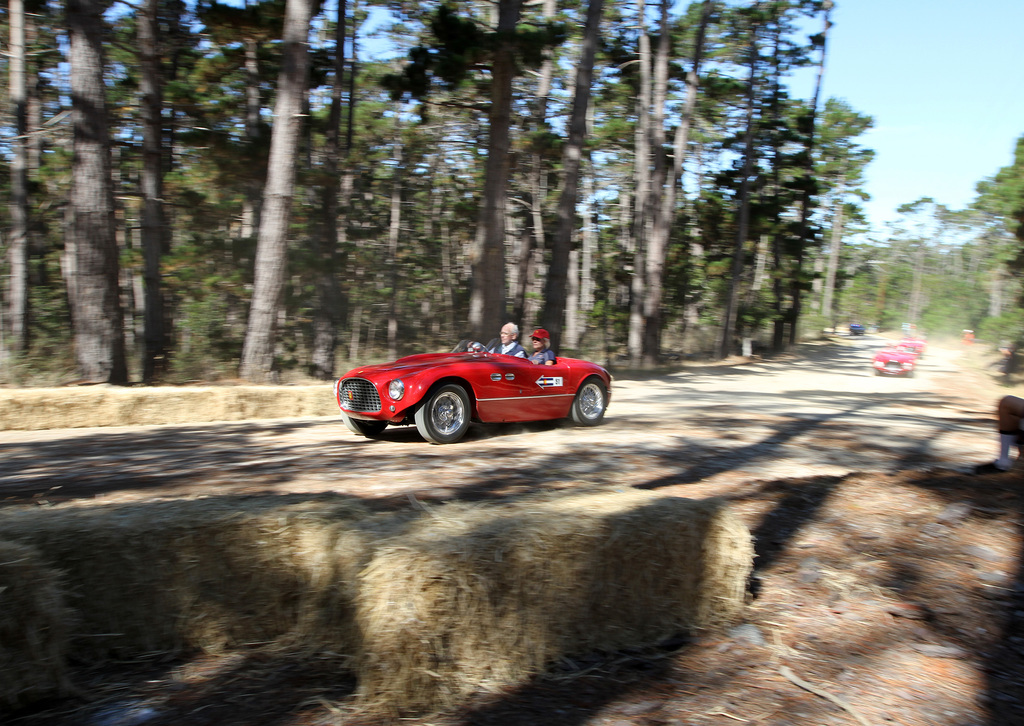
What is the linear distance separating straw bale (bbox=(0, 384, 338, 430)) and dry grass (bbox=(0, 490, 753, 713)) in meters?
7.27

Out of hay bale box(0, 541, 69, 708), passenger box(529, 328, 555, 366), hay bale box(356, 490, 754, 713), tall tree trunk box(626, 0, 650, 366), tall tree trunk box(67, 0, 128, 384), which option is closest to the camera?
hay bale box(0, 541, 69, 708)

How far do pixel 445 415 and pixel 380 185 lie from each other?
96.2 feet

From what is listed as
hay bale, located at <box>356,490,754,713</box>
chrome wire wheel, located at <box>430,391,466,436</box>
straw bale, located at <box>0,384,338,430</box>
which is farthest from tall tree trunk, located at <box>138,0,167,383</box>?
hay bale, located at <box>356,490,754,713</box>

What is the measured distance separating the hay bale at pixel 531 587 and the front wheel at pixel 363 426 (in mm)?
4869

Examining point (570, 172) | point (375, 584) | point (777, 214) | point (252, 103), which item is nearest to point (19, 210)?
point (252, 103)

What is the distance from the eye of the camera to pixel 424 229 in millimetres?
38656

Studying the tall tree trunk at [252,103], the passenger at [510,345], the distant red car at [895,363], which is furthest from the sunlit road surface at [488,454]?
the distant red car at [895,363]

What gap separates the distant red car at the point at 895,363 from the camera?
29.0m

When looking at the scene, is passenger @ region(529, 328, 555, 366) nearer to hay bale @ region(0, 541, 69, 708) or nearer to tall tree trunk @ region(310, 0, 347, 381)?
hay bale @ region(0, 541, 69, 708)

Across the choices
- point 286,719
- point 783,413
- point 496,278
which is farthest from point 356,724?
point 496,278

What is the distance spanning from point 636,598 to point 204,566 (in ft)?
6.88

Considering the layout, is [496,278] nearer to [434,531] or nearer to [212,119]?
[212,119]

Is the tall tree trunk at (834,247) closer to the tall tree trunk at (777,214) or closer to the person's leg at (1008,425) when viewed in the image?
the tall tree trunk at (777,214)

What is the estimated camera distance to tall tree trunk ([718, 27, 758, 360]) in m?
30.9
